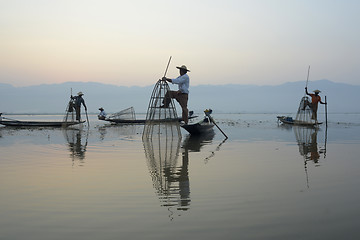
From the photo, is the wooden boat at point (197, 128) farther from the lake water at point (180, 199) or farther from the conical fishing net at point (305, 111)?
the conical fishing net at point (305, 111)

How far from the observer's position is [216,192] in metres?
3.95

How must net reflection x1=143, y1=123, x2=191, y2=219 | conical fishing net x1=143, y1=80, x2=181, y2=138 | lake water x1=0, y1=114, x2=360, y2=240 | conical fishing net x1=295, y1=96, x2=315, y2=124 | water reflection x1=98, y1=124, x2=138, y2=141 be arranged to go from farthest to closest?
1. conical fishing net x1=295, y1=96, x2=315, y2=124
2. water reflection x1=98, y1=124, x2=138, y2=141
3. conical fishing net x1=143, y1=80, x2=181, y2=138
4. net reflection x1=143, y1=123, x2=191, y2=219
5. lake water x1=0, y1=114, x2=360, y2=240

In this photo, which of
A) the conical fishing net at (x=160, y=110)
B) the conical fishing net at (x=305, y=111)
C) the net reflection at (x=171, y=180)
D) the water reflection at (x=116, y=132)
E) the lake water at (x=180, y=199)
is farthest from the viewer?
the conical fishing net at (x=305, y=111)

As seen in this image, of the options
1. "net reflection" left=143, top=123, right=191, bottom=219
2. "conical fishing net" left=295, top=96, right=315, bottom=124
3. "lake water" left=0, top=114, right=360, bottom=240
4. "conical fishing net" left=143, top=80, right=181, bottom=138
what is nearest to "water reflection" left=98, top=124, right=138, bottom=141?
"conical fishing net" left=143, top=80, right=181, bottom=138

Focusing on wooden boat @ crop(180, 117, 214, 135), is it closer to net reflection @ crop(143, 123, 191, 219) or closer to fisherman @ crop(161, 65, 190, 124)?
fisherman @ crop(161, 65, 190, 124)

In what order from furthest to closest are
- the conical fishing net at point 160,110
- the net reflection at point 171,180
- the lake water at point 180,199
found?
the conical fishing net at point 160,110
the net reflection at point 171,180
the lake water at point 180,199

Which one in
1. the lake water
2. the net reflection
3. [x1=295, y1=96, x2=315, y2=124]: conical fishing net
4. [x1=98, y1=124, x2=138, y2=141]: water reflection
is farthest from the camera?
[x1=295, y1=96, x2=315, y2=124]: conical fishing net

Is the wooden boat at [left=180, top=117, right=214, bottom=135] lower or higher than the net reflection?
higher

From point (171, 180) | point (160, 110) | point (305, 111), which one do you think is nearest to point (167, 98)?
point (160, 110)

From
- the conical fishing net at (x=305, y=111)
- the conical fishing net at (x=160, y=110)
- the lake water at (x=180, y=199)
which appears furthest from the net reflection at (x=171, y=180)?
the conical fishing net at (x=305, y=111)

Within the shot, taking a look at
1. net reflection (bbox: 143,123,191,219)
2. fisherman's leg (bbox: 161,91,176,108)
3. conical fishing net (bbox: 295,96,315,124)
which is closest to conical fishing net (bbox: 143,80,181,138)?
fisherman's leg (bbox: 161,91,176,108)

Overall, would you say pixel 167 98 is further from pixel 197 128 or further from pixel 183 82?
pixel 197 128

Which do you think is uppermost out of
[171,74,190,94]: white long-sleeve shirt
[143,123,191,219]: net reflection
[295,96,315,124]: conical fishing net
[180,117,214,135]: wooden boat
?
[171,74,190,94]: white long-sleeve shirt

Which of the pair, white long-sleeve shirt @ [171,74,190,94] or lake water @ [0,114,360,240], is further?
white long-sleeve shirt @ [171,74,190,94]
